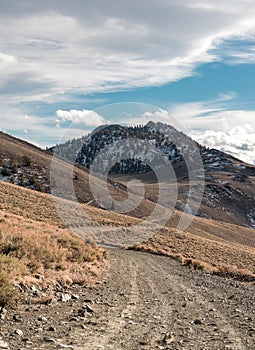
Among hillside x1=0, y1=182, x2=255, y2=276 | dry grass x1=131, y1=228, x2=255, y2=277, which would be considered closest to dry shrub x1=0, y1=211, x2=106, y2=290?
dry grass x1=131, y1=228, x2=255, y2=277

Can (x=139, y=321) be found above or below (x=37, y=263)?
above

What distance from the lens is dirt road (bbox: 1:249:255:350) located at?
24.1ft

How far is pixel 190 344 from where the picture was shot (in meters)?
7.54

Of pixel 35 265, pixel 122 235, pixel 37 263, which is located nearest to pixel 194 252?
pixel 122 235

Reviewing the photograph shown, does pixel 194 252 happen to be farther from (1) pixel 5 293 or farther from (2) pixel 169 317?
(1) pixel 5 293

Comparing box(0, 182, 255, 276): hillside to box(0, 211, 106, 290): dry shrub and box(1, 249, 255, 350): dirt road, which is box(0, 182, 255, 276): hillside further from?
box(1, 249, 255, 350): dirt road

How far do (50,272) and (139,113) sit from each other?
1682cm

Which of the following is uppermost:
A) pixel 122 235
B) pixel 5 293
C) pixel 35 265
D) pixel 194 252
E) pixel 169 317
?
pixel 5 293

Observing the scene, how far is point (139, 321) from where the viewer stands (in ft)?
30.5

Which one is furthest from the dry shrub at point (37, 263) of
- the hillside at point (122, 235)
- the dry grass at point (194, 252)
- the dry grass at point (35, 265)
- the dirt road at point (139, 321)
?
the hillside at point (122, 235)

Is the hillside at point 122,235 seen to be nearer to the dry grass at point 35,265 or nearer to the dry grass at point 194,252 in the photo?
the dry grass at point 194,252

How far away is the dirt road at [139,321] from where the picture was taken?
7.33 m

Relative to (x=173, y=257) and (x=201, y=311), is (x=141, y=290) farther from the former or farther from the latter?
(x=173, y=257)

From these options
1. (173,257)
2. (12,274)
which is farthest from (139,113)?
(12,274)
